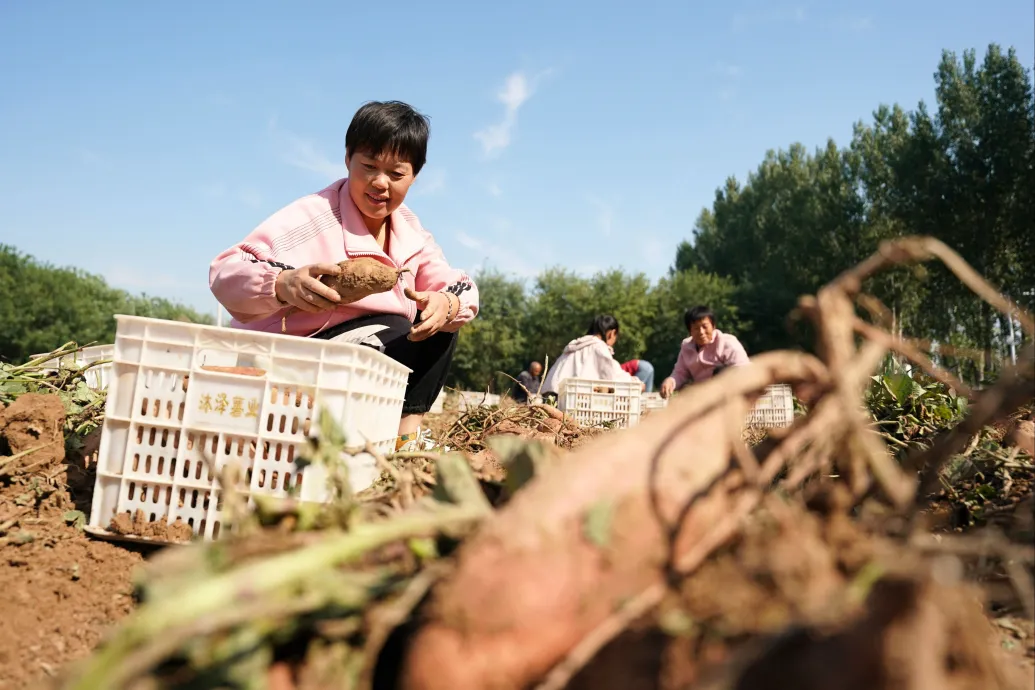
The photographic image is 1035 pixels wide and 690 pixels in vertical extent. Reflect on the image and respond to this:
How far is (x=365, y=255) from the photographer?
3.68m

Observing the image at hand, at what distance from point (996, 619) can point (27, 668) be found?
7.63 ft

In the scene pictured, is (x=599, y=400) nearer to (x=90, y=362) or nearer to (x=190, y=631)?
(x=90, y=362)

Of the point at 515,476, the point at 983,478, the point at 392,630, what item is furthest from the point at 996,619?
the point at 392,630

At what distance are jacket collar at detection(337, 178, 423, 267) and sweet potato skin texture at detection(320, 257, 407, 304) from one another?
34 centimetres

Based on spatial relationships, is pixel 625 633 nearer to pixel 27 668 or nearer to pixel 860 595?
pixel 860 595

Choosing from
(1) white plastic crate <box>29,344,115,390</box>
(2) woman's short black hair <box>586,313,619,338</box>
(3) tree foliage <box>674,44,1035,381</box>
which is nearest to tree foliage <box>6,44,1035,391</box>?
(3) tree foliage <box>674,44,1035,381</box>

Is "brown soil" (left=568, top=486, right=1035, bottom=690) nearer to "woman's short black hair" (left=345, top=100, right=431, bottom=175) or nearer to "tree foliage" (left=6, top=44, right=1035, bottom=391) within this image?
"woman's short black hair" (left=345, top=100, right=431, bottom=175)

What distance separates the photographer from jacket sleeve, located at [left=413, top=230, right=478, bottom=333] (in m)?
3.98

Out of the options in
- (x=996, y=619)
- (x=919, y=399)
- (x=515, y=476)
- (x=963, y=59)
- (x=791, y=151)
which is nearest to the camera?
(x=515, y=476)

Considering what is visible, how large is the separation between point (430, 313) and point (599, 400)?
3.27 meters

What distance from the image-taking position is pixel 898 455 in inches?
121

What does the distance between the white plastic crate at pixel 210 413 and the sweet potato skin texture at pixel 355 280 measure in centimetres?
76

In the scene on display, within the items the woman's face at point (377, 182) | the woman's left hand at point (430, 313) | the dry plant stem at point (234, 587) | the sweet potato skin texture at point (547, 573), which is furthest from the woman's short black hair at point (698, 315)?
the dry plant stem at point (234, 587)

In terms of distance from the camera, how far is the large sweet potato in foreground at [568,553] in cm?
A: 96
